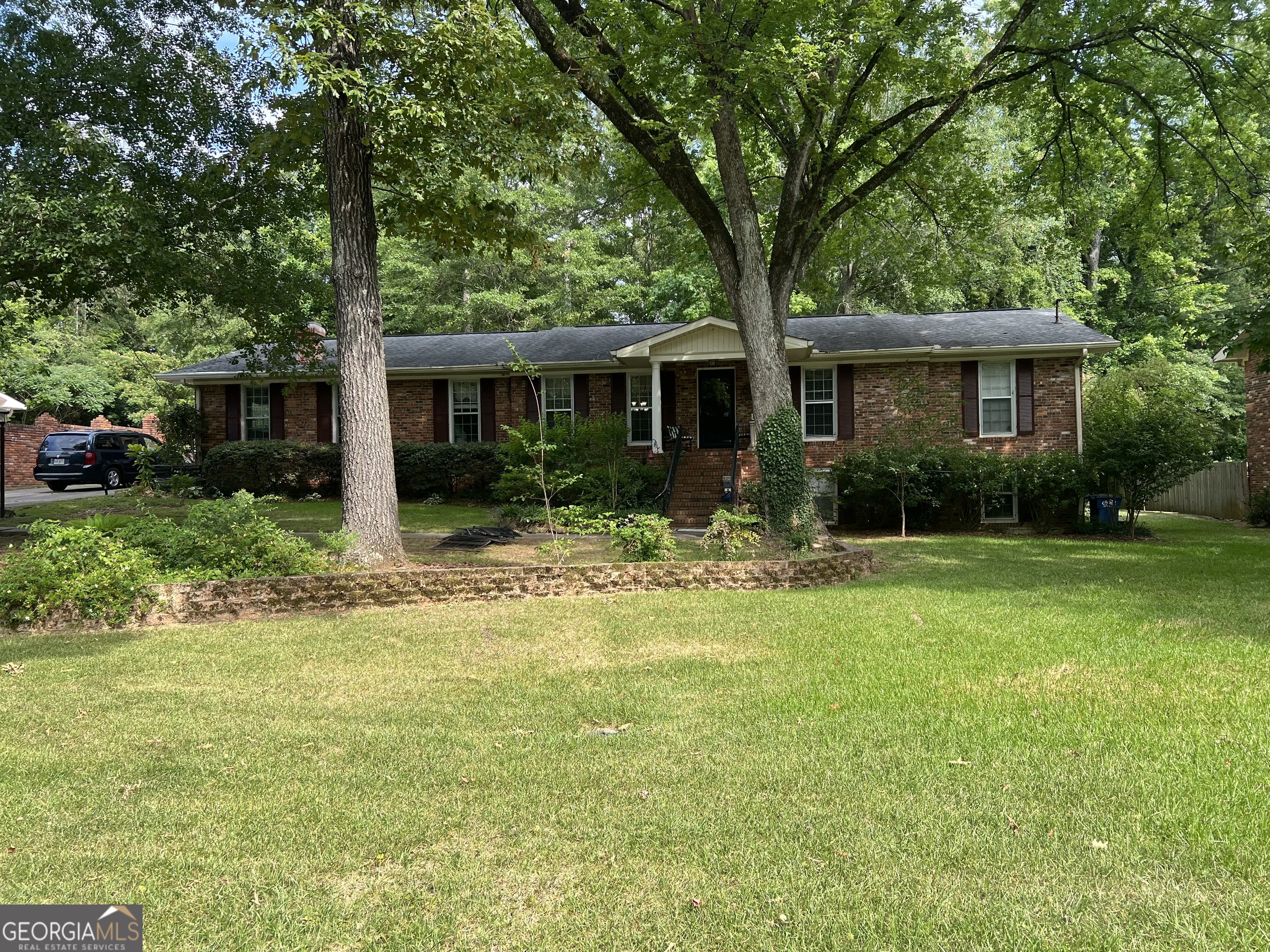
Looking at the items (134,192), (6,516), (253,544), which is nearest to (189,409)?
(6,516)

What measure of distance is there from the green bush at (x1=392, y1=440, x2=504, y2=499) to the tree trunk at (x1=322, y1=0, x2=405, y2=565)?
345 inches

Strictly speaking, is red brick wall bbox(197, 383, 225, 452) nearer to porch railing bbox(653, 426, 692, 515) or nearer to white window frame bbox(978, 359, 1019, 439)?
porch railing bbox(653, 426, 692, 515)

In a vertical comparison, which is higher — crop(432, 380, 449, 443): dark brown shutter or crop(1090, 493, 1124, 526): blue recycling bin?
crop(432, 380, 449, 443): dark brown shutter

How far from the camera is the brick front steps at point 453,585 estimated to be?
736cm

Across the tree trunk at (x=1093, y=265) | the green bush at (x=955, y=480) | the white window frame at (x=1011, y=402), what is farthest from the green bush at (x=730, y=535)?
the tree trunk at (x=1093, y=265)

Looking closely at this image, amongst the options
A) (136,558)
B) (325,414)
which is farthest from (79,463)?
(136,558)

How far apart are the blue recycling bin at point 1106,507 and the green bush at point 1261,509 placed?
421cm

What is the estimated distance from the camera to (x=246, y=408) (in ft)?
67.7

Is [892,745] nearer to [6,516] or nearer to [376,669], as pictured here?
[376,669]

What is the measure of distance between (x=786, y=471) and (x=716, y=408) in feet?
22.0

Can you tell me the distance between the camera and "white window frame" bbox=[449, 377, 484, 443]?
Result: 19.8m

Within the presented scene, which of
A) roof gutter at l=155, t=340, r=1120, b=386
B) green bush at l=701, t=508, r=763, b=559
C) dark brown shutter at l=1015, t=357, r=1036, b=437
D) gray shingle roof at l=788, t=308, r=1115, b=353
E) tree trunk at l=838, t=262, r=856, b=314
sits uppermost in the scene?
tree trunk at l=838, t=262, r=856, b=314

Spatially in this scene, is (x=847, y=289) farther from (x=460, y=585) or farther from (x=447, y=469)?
(x=460, y=585)

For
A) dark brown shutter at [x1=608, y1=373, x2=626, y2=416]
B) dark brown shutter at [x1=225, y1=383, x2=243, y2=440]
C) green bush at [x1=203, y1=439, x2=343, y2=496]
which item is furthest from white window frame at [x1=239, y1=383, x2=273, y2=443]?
dark brown shutter at [x1=608, y1=373, x2=626, y2=416]
